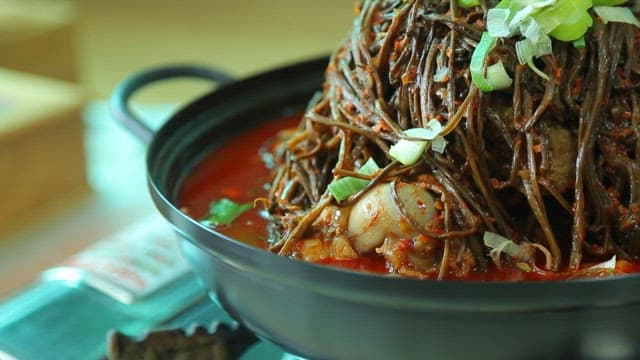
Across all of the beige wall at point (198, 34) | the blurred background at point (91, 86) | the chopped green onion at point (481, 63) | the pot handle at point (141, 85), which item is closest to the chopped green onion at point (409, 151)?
the chopped green onion at point (481, 63)

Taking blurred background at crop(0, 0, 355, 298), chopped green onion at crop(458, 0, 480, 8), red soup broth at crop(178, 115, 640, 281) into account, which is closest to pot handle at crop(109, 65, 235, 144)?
red soup broth at crop(178, 115, 640, 281)

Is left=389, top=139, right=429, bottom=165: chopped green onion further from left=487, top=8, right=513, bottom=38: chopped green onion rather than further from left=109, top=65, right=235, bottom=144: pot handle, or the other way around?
left=109, top=65, right=235, bottom=144: pot handle

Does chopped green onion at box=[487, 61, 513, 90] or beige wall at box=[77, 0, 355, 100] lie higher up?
chopped green onion at box=[487, 61, 513, 90]

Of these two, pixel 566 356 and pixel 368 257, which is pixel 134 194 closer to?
pixel 368 257

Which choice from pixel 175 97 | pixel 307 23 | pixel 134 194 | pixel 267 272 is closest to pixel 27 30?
pixel 134 194

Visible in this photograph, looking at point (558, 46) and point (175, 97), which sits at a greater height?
point (558, 46)

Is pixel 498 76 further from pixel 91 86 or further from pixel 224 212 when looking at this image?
pixel 91 86
